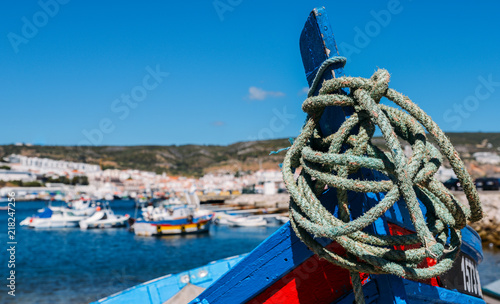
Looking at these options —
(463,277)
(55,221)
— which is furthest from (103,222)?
(463,277)

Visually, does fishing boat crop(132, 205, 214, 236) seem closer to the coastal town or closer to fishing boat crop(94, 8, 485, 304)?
fishing boat crop(94, 8, 485, 304)

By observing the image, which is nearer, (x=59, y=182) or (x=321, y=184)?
(x=321, y=184)

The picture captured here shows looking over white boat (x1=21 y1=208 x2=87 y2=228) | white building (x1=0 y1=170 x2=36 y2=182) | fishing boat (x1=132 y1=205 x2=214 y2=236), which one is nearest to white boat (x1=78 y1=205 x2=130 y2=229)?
white boat (x1=21 y1=208 x2=87 y2=228)

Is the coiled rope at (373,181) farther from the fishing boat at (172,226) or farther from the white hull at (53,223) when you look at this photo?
the white hull at (53,223)

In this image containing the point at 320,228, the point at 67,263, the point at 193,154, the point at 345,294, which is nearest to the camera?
the point at 320,228

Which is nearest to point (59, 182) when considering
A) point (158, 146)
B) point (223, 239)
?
point (158, 146)

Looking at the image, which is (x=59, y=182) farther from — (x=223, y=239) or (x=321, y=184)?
(x=321, y=184)

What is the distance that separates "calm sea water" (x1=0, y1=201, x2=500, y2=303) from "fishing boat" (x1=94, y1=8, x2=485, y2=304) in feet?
42.9

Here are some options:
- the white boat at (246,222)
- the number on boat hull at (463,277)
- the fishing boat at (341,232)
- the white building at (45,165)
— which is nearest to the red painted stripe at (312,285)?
the fishing boat at (341,232)

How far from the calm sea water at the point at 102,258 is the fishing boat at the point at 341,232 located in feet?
42.9

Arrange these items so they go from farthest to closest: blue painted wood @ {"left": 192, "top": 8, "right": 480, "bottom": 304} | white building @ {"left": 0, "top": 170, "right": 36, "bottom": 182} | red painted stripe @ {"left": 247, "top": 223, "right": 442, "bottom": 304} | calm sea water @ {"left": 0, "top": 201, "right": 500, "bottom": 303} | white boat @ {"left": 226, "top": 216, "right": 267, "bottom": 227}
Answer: white building @ {"left": 0, "top": 170, "right": 36, "bottom": 182} → white boat @ {"left": 226, "top": 216, "right": 267, "bottom": 227} → calm sea water @ {"left": 0, "top": 201, "right": 500, "bottom": 303} → red painted stripe @ {"left": 247, "top": 223, "right": 442, "bottom": 304} → blue painted wood @ {"left": 192, "top": 8, "right": 480, "bottom": 304}

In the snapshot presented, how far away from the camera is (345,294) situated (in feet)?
8.17

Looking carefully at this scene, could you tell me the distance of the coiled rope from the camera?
73.2 inches

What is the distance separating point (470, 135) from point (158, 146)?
94.7m
